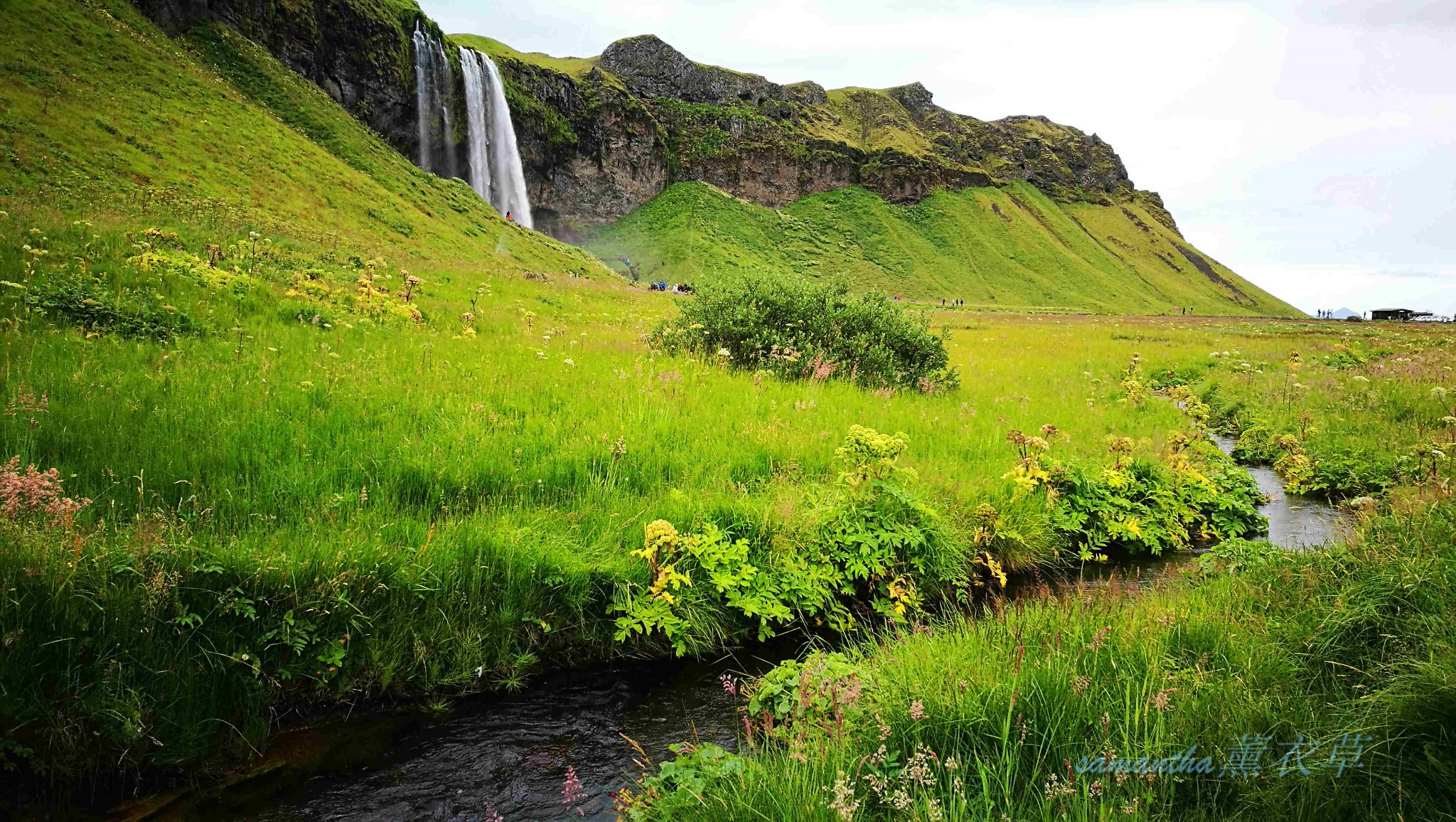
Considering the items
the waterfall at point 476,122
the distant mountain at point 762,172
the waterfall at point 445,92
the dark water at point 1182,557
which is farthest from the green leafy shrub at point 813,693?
the waterfall at point 445,92

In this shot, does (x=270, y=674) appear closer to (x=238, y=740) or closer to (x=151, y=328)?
(x=238, y=740)

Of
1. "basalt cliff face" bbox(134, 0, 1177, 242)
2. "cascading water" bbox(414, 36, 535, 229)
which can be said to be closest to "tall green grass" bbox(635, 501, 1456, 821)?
"basalt cliff face" bbox(134, 0, 1177, 242)

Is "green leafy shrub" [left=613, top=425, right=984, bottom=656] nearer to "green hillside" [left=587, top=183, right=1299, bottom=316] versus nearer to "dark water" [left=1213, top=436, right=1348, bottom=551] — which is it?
"dark water" [left=1213, top=436, right=1348, bottom=551]

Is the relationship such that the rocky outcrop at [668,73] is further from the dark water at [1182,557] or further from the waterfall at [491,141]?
the dark water at [1182,557]

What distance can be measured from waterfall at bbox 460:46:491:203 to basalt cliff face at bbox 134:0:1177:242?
3.35 feet

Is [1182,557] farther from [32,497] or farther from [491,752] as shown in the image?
[32,497]

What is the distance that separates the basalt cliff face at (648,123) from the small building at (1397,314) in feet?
251

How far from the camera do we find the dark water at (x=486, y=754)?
12.5 ft

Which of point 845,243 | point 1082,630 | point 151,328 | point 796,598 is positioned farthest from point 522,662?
point 845,243

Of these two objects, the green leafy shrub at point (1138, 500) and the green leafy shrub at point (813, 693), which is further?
the green leafy shrub at point (1138, 500)

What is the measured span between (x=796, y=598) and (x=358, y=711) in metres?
3.68

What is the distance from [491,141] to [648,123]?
47497mm

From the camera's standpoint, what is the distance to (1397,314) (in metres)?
87.8

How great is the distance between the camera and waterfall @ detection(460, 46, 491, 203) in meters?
64.3
